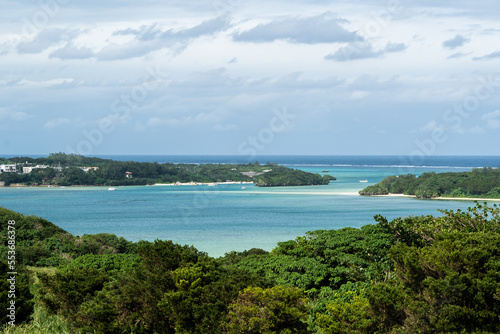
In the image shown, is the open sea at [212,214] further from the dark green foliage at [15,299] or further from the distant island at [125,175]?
the dark green foliage at [15,299]

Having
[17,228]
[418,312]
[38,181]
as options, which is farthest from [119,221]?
[38,181]

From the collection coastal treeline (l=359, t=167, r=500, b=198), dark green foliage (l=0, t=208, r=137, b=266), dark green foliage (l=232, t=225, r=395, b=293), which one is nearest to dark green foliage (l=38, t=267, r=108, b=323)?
dark green foliage (l=232, t=225, r=395, b=293)

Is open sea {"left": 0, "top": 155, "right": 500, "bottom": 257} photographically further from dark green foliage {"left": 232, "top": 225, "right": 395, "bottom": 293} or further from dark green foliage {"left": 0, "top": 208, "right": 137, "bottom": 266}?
dark green foliage {"left": 232, "top": 225, "right": 395, "bottom": 293}

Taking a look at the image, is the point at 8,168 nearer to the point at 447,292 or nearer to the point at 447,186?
the point at 447,186

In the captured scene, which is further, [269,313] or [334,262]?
[334,262]

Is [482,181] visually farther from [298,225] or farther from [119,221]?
[119,221]

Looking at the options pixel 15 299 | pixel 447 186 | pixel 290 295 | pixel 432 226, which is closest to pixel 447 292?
pixel 290 295

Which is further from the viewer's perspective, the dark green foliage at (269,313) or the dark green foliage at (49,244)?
the dark green foliage at (49,244)

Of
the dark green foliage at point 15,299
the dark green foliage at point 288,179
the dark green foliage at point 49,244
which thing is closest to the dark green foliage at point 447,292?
the dark green foliage at point 15,299
